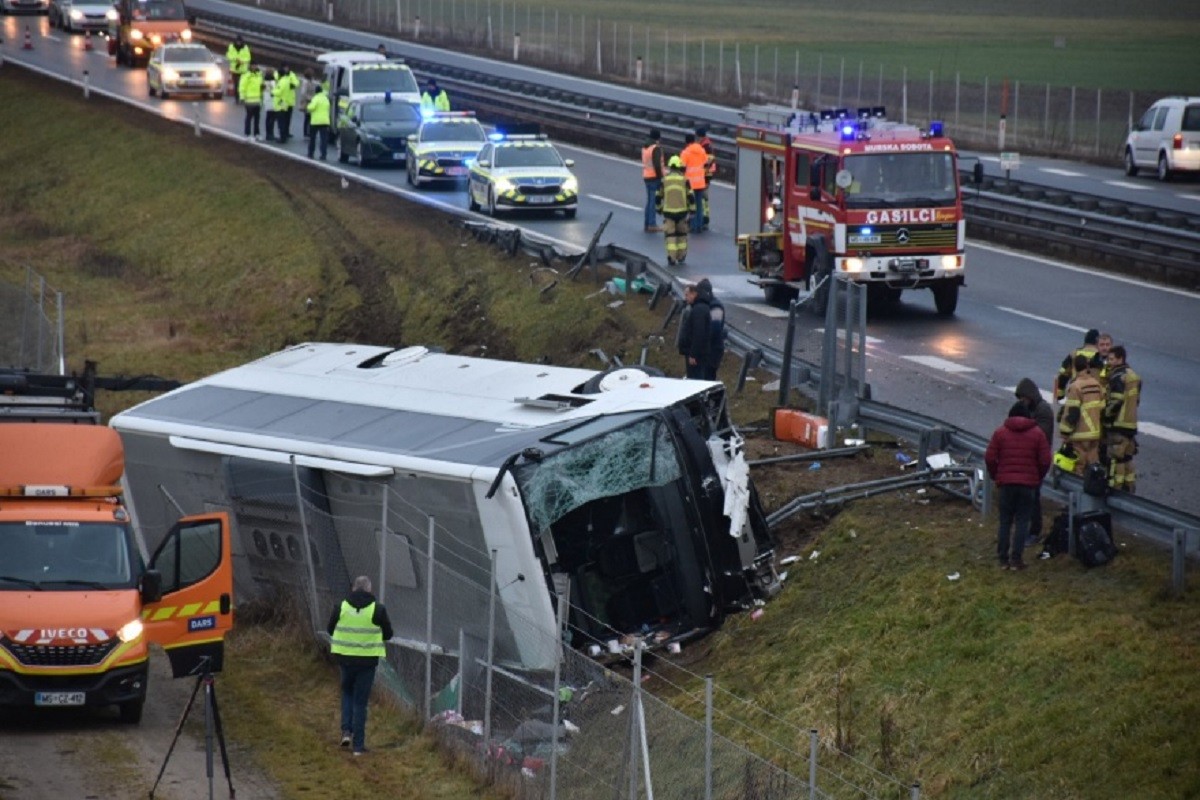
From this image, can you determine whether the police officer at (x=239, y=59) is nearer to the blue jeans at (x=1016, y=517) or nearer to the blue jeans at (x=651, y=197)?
the blue jeans at (x=651, y=197)

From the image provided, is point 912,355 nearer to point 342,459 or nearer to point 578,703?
point 342,459

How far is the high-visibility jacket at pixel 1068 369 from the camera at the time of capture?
1805cm

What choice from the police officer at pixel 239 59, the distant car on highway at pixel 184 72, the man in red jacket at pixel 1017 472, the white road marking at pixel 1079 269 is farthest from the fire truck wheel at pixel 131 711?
the distant car on highway at pixel 184 72

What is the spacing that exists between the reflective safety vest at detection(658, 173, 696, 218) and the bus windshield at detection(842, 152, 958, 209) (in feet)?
13.9

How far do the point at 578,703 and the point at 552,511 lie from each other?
6.76 ft

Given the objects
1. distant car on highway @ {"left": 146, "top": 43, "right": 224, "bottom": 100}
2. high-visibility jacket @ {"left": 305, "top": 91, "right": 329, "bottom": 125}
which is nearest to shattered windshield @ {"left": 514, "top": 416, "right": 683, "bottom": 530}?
high-visibility jacket @ {"left": 305, "top": 91, "right": 329, "bottom": 125}

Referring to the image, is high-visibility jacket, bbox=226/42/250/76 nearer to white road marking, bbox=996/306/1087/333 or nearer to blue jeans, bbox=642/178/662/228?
blue jeans, bbox=642/178/662/228

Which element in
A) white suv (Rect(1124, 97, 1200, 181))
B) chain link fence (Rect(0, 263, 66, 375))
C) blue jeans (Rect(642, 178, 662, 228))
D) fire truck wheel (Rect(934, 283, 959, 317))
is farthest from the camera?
white suv (Rect(1124, 97, 1200, 181))

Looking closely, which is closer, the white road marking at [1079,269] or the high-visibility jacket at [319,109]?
the white road marking at [1079,269]

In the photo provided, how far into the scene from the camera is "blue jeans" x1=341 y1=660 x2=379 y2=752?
628 inches

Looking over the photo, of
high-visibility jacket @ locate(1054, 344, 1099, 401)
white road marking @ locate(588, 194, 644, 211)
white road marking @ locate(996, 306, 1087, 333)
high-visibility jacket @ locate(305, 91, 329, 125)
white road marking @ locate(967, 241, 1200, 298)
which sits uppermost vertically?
high-visibility jacket @ locate(1054, 344, 1099, 401)

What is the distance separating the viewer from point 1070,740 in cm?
1397

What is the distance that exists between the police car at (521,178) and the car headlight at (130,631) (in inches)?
903

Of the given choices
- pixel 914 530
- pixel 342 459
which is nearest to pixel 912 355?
pixel 914 530
